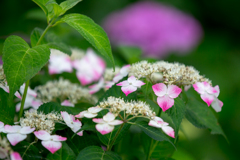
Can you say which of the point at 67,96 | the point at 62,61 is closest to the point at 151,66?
the point at 67,96

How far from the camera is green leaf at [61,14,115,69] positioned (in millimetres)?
434

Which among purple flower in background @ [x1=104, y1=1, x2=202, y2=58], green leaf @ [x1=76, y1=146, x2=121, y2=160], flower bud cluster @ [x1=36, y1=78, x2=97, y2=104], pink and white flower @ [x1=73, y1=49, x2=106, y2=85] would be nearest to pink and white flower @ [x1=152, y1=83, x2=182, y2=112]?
green leaf @ [x1=76, y1=146, x2=121, y2=160]

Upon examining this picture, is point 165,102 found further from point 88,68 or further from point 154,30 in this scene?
point 154,30

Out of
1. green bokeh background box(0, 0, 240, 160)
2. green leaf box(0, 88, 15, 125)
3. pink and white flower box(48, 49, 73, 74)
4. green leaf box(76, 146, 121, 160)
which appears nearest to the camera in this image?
green leaf box(76, 146, 121, 160)

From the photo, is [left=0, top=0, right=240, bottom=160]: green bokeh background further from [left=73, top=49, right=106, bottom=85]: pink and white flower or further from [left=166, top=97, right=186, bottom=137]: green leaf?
[left=166, top=97, right=186, bottom=137]: green leaf

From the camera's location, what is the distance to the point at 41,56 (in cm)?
42

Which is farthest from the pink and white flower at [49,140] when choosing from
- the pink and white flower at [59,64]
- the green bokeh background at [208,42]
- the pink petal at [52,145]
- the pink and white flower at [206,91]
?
the green bokeh background at [208,42]

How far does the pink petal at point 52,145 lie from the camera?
0.37 m

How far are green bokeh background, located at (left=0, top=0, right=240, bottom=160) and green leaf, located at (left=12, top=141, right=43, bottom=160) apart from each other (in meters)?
0.49

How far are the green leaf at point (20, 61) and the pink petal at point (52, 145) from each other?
8 centimetres

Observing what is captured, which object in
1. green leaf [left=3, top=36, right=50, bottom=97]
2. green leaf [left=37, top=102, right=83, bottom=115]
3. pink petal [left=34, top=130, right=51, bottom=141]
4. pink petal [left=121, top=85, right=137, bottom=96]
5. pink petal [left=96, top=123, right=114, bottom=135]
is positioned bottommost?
green leaf [left=37, top=102, right=83, bottom=115]

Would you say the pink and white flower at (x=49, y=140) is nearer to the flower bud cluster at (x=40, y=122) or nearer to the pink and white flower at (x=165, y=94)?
the flower bud cluster at (x=40, y=122)

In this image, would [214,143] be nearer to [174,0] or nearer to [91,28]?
[91,28]

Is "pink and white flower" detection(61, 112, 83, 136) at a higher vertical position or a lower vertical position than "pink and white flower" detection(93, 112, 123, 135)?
lower
